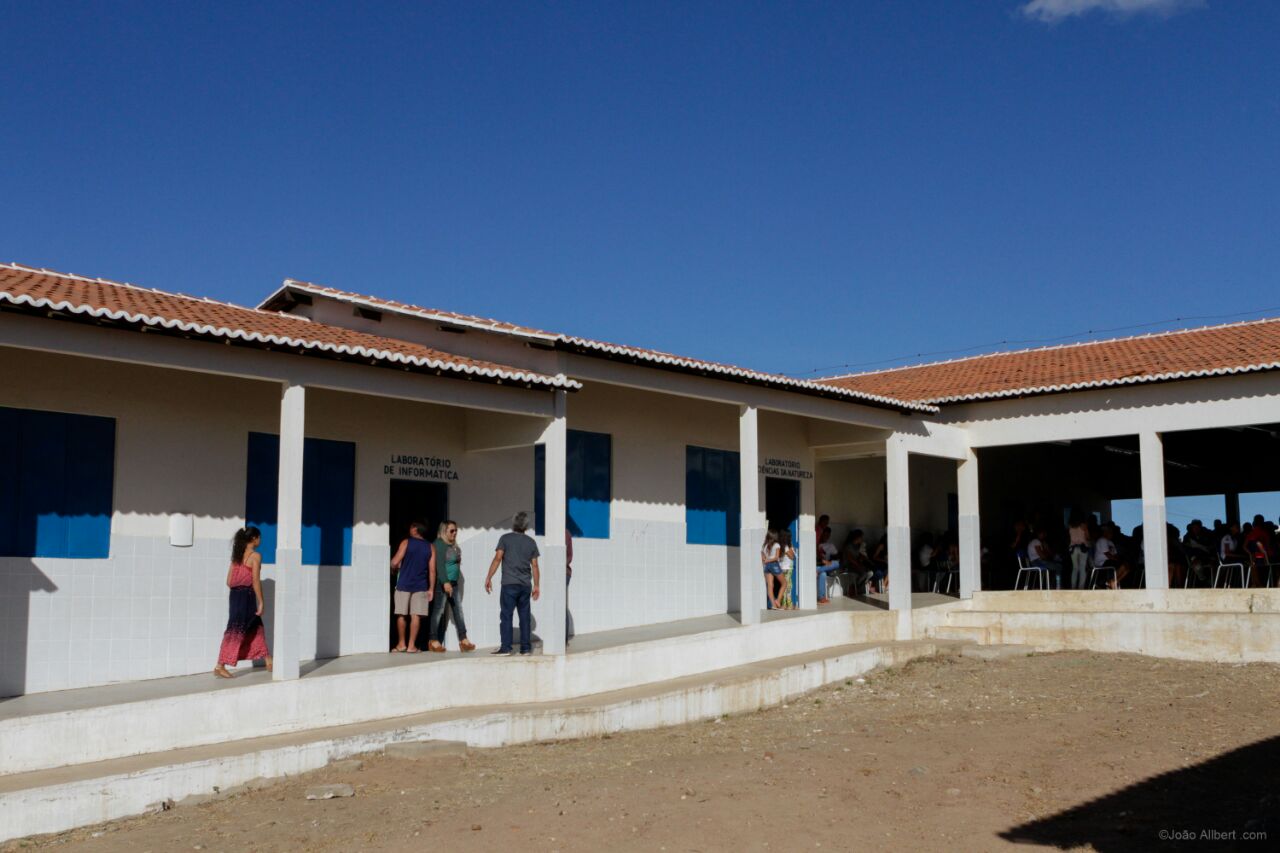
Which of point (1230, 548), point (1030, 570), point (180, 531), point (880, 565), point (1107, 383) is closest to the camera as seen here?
point (180, 531)

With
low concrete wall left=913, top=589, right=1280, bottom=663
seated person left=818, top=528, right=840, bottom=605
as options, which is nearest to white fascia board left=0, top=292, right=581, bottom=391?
seated person left=818, top=528, right=840, bottom=605

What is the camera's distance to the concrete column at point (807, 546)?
17562mm

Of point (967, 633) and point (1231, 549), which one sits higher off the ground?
point (1231, 549)

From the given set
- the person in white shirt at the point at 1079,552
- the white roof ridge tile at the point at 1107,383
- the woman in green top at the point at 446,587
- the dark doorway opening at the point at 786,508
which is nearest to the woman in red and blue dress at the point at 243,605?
the woman in green top at the point at 446,587

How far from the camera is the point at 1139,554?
18734 mm

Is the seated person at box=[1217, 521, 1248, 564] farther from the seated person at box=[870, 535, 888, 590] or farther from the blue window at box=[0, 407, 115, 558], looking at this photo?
the blue window at box=[0, 407, 115, 558]

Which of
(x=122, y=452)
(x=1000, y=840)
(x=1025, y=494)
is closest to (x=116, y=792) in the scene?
(x=122, y=452)

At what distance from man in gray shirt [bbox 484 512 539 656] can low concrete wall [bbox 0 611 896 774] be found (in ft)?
1.37

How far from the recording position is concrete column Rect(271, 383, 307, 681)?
1036cm

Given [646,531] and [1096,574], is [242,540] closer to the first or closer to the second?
[646,531]

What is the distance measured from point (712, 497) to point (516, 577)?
194 inches

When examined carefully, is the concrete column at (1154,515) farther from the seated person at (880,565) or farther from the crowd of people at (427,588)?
the crowd of people at (427,588)

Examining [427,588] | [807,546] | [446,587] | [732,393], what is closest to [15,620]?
[427,588]

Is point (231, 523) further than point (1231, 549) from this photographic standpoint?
No
